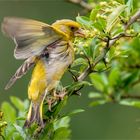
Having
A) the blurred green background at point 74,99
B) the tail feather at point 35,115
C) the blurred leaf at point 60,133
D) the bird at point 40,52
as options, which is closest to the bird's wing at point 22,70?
the bird at point 40,52

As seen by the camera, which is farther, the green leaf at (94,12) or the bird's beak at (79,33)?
the bird's beak at (79,33)

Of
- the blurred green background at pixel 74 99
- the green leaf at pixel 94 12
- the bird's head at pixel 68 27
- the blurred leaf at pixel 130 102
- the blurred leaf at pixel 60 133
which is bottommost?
the blurred green background at pixel 74 99

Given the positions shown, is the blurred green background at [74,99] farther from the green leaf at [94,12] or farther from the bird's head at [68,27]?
the green leaf at [94,12]

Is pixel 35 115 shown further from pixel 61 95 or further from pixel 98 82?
pixel 98 82

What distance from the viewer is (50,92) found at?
2969mm

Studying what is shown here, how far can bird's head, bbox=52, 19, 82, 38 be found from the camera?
303cm

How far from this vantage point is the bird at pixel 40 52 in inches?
107

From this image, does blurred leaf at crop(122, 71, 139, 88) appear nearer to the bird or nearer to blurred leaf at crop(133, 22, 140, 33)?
the bird

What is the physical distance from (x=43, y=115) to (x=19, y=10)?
5.37 m

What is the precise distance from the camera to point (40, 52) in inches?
112

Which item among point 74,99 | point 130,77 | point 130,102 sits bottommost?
point 74,99

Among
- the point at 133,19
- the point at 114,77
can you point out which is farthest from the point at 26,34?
the point at 114,77

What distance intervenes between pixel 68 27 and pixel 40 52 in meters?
0.32

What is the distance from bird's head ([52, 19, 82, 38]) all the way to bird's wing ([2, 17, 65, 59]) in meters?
0.24
